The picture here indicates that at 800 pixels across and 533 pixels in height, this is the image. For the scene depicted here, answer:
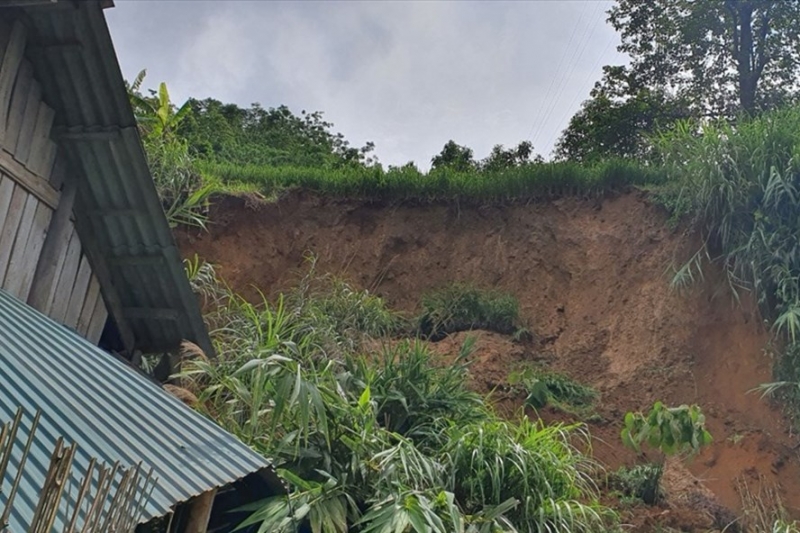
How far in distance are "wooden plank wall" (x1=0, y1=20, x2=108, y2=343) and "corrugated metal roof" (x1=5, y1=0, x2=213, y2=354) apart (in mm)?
110

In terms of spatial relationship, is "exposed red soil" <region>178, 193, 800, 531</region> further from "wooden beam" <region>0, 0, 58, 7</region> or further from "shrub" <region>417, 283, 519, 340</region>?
"wooden beam" <region>0, 0, 58, 7</region>

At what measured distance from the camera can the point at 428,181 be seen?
1095 cm

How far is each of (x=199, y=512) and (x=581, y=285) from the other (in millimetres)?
7550

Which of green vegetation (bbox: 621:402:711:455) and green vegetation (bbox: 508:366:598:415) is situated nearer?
green vegetation (bbox: 621:402:711:455)

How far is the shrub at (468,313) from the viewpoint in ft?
30.7

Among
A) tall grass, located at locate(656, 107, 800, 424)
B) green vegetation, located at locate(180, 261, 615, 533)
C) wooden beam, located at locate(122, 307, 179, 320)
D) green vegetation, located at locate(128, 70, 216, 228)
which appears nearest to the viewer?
green vegetation, located at locate(180, 261, 615, 533)

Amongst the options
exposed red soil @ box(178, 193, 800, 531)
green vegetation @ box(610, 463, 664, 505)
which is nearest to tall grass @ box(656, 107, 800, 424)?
exposed red soil @ box(178, 193, 800, 531)

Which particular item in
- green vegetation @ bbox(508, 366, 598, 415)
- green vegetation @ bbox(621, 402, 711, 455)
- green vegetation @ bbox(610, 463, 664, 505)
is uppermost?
green vegetation @ bbox(621, 402, 711, 455)

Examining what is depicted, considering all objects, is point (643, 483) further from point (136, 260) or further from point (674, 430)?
point (136, 260)

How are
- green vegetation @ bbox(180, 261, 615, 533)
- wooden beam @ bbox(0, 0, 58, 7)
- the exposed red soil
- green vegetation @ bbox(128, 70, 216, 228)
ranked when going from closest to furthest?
wooden beam @ bbox(0, 0, 58, 7), green vegetation @ bbox(180, 261, 615, 533), the exposed red soil, green vegetation @ bbox(128, 70, 216, 228)

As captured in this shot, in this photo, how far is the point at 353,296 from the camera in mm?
8648

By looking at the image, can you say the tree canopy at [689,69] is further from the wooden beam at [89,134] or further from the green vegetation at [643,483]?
the wooden beam at [89,134]

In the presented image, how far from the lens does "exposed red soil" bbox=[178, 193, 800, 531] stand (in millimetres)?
7844

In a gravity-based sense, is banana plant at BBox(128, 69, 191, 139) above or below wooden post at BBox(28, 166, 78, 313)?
above
